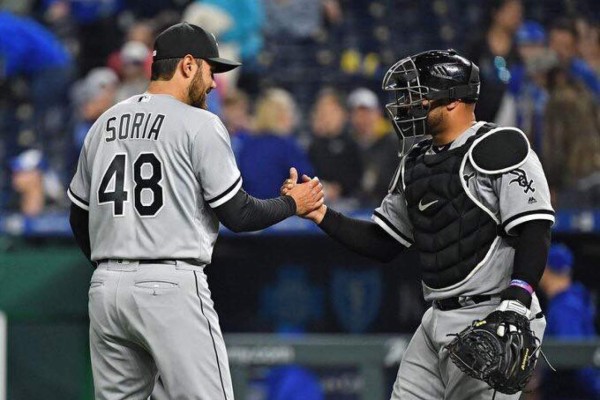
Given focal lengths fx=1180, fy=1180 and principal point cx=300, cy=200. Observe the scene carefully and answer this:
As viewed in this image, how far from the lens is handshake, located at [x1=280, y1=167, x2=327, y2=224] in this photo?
170 inches

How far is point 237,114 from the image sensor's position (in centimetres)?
917

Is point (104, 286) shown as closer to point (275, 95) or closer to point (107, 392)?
point (107, 392)

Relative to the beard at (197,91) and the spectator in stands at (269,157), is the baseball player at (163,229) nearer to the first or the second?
the beard at (197,91)

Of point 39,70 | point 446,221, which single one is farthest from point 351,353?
point 39,70

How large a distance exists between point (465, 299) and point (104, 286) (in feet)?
3.93

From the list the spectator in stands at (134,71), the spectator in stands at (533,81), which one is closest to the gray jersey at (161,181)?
the spectator in stands at (533,81)

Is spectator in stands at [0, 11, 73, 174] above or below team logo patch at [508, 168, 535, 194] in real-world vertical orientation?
below

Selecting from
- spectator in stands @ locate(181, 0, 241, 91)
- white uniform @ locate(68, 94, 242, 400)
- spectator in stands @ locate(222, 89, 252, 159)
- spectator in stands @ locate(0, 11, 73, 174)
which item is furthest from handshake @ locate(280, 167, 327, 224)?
spectator in stands @ locate(0, 11, 73, 174)

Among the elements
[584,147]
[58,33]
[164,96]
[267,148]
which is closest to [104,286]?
[164,96]

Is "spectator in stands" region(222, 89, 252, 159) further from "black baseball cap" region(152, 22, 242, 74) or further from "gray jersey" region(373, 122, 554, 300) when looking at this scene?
"gray jersey" region(373, 122, 554, 300)

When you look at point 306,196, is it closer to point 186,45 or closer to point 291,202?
point 291,202

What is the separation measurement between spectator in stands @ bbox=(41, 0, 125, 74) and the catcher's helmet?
6.10 m

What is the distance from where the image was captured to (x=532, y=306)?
391 cm

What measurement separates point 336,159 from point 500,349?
5.19 metres
